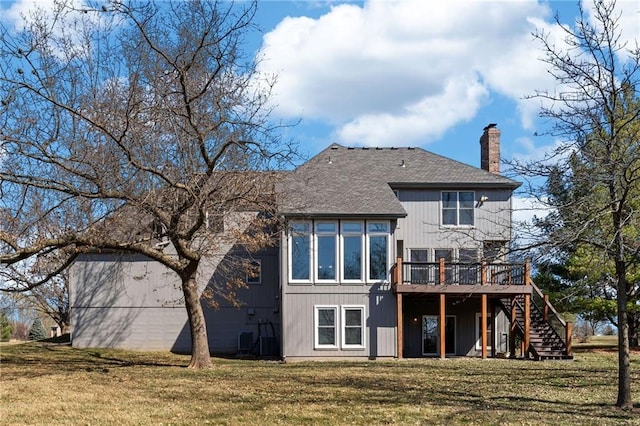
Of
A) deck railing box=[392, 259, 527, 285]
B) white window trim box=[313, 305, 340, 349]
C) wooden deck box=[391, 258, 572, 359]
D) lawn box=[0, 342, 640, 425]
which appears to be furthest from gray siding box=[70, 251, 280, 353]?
wooden deck box=[391, 258, 572, 359]

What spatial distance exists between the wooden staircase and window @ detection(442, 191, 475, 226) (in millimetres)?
3601

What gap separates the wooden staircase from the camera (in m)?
25.5

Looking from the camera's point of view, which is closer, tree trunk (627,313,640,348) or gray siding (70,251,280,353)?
gray siding (70,251,280,353)

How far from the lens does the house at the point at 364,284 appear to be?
2603cm

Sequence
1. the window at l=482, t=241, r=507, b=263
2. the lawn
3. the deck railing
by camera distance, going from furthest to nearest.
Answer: the deck railing
the lawn
the window at l=482, t=241, r=507, b=263

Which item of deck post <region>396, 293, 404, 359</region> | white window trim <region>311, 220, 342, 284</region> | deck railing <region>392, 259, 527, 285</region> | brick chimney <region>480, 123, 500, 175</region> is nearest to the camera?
deck post <region>396, 293, 404, 359</region>

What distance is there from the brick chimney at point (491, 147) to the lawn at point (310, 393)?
9399 mm

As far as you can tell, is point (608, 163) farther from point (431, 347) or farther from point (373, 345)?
point (431, 347)

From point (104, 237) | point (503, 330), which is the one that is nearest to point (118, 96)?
point (104, 237)

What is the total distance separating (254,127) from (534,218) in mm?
8022

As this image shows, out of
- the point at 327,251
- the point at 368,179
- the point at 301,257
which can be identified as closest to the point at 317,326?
the point at 301,257

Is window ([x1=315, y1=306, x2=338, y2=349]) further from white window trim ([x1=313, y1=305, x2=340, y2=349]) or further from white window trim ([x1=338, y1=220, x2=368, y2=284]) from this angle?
white window trim ([x1=338, y1=220, x2=368, y2=284])

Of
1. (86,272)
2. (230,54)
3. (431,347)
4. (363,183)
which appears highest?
(230,54)

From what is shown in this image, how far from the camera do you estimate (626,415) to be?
12.4m
